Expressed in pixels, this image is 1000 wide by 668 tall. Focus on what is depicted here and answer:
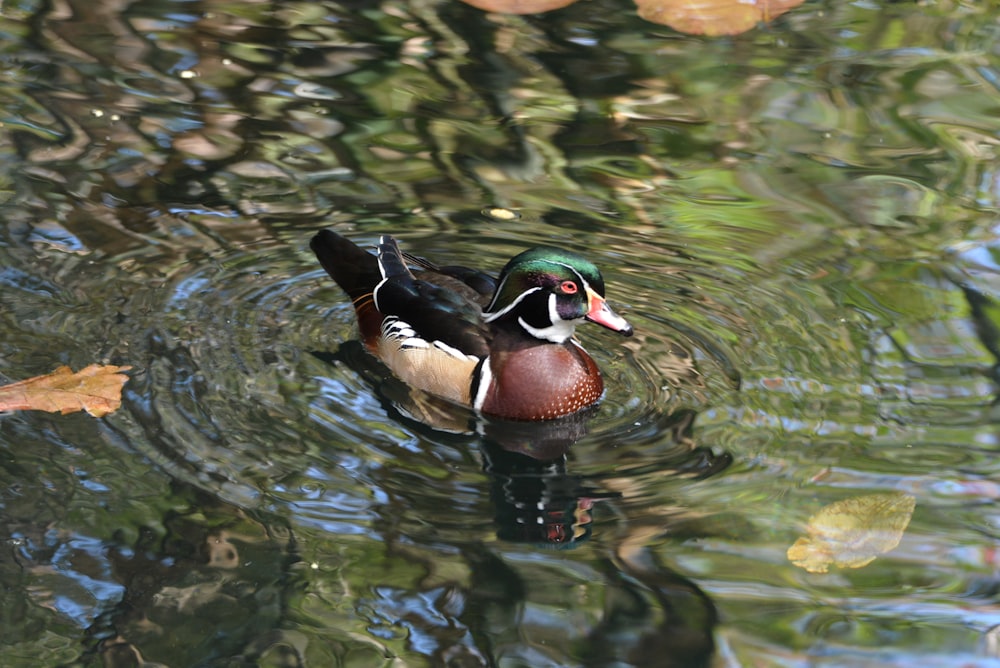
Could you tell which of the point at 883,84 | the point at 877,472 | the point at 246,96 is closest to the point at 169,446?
the point at 877,472

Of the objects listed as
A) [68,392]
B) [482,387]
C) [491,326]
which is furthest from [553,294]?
[68,392]

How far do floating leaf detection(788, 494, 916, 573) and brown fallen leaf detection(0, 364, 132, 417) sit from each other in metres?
2.77

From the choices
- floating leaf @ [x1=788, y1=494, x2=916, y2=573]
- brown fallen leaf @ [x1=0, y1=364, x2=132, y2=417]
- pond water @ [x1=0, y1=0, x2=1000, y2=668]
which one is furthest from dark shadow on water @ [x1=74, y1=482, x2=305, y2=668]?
floating leaf @ [x1=788, y1=494, x2=916, y2=573]

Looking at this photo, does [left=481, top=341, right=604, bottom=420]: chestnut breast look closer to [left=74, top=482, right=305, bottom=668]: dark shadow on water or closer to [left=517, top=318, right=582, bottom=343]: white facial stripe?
[left=517, top=318, right=582, bottom=343]: white facial stripe

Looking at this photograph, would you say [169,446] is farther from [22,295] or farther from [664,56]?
[664,56]

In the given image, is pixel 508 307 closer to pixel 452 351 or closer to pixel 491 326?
pixel 491 326

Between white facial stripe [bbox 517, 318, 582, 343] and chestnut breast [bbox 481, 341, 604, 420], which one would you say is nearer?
chestnut breast [bbox 481, 341, 604, 420]

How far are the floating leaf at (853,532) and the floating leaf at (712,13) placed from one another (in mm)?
4815

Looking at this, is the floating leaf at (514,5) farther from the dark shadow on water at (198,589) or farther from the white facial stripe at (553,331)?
the dark shadow on water at (198,589)

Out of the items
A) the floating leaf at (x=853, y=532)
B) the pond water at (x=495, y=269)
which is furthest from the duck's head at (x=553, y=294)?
the floating leaf at (x=853, y=532)

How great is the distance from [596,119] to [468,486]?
3.53m

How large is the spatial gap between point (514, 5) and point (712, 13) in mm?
1369

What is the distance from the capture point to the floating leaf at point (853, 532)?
182 inches

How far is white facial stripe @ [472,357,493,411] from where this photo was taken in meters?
5.74
